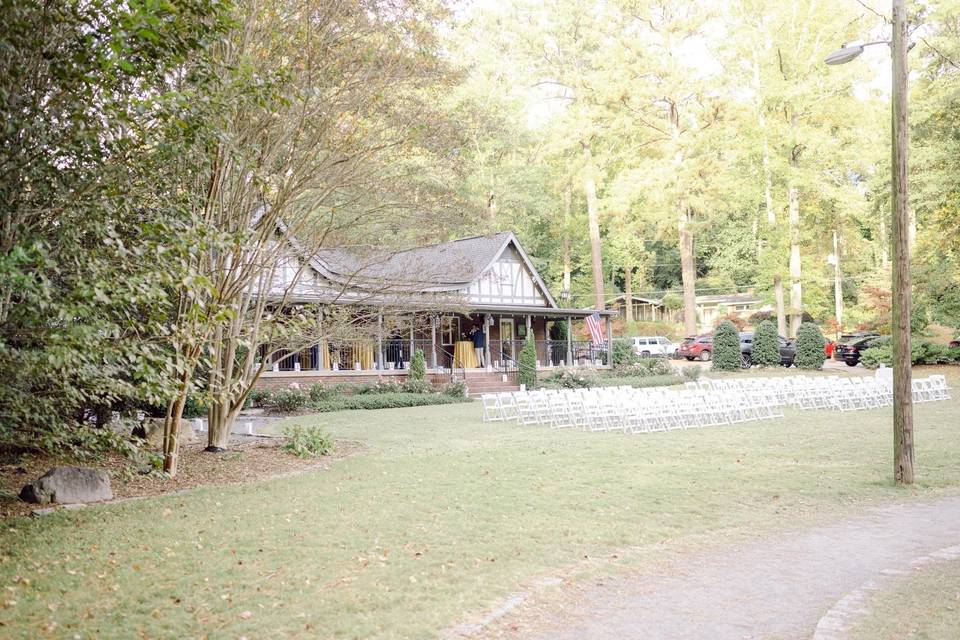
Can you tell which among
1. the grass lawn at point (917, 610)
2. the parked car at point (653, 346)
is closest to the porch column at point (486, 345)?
the parked car at point (653, 346)

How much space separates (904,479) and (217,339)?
10480 mm

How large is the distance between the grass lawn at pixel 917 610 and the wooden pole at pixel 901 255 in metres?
4.21

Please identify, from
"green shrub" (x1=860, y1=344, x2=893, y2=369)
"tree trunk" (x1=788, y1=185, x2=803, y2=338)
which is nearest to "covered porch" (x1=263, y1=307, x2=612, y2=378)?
"tree trunk" (x1=788, y1=185, x2=803, y2=338)

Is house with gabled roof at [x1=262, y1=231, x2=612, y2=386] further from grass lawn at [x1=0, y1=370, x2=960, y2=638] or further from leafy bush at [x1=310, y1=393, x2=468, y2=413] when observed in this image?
grass lawn at [x1=0, y1=370, x2=960, y2=638]

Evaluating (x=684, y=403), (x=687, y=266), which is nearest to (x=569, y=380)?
(x=684, y=403)

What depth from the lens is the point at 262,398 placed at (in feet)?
78.9

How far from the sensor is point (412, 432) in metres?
17.5

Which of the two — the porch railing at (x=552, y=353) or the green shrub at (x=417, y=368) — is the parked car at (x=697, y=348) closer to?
the porch railing at (x=552, y=353)

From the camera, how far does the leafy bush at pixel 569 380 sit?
30.2 meters

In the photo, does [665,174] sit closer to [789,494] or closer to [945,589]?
[789,494]

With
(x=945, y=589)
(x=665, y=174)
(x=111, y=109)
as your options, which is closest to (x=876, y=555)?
(x=945, y=589)

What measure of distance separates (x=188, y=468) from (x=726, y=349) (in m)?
29.4

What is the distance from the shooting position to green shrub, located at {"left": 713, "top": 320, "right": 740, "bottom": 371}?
1442 inches

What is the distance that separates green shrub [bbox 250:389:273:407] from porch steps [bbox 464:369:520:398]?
7.82 meters
